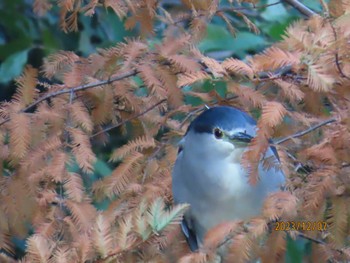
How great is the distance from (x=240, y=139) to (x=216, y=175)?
0.16 meters

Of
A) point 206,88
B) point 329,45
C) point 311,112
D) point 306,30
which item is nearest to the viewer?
point 329,45

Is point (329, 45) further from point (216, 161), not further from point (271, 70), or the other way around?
point (216, 161)

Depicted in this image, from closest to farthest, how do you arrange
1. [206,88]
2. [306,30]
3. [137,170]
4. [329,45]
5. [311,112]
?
[329,45] → [306,30] → [311,112] → [137,170] → [206,88]

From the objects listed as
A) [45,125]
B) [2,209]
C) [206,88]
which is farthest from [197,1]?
[2,209]

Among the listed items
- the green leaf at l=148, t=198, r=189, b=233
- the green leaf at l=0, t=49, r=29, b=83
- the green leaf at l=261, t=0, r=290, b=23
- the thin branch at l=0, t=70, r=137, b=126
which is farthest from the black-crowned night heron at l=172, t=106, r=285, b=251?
the green leaf at l=0, t=49, r=29, b=83

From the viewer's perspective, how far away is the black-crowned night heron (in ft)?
6.52

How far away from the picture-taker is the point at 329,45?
1574 millimetres

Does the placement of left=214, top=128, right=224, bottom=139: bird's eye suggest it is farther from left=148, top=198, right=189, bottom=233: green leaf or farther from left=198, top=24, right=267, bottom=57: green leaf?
left=198, top=24, right=267, bottom=57: green leaf

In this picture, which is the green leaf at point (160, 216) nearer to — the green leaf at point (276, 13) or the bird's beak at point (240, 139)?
the bird's beak at point (240, 139)

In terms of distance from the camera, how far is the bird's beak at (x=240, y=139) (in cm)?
197

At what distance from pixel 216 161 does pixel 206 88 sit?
1.33 feet

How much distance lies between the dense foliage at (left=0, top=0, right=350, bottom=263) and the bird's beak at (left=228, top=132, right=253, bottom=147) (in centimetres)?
6

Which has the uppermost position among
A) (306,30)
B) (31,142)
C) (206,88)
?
(306,30)

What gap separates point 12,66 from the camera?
334cm
